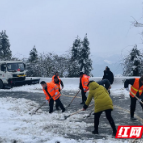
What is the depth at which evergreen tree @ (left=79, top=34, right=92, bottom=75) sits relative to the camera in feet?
162

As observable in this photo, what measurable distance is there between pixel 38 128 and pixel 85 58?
43.7 metres

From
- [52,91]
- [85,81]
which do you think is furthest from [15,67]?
[52,91]

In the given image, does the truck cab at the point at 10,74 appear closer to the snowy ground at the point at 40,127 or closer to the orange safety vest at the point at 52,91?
the snowy ground at the point at 40,127

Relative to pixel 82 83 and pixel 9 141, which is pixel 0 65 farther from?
pixel 9 141

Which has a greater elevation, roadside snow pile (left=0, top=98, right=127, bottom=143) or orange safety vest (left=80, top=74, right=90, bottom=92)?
orange safety vest (left=80, top=74, right=90, bottom=92)

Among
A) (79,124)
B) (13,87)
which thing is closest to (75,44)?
(13,87)

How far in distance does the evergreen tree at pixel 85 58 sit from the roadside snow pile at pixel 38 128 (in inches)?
1617

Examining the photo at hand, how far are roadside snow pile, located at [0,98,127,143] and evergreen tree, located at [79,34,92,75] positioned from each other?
41.1 meters

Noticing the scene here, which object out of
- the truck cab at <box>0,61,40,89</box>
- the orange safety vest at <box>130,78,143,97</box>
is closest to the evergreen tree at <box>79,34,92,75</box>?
the truck cab at <box>0,61,40,89</box>

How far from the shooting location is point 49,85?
8.34 m

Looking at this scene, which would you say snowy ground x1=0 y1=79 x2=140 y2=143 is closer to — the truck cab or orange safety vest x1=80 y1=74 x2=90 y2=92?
orange safety vest x1=80 y1=74 x2=90 y2=92

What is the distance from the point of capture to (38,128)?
648cm

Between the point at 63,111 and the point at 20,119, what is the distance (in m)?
1.90

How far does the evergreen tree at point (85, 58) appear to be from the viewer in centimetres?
4952
